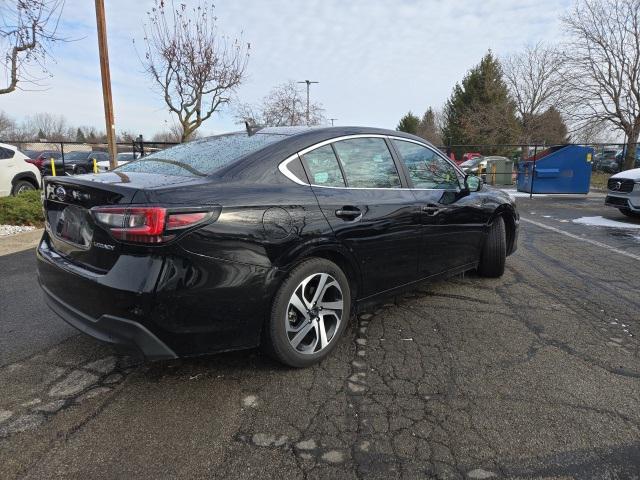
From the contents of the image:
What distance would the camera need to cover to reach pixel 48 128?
218ft

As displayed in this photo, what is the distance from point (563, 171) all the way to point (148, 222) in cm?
1495

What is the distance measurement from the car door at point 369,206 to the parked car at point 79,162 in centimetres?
1638

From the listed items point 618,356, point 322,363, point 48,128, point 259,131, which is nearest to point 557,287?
point 618,356

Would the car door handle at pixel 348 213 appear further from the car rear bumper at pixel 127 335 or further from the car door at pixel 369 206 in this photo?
the car rear bumper at pixel 127 335

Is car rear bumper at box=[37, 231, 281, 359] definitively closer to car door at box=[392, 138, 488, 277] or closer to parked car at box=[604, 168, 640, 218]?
car door at box=[392, 138, 488, 277]

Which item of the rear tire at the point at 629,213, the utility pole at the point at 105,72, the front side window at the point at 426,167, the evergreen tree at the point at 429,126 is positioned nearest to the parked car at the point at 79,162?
the utility pole at the point at 105,72

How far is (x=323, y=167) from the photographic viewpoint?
9.92 ft

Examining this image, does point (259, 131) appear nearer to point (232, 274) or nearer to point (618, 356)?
point (232, 274)

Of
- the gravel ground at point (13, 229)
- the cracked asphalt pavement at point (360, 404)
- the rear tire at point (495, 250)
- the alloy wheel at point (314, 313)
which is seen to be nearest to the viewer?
the cracked asphalt pavement at point (360, 404)

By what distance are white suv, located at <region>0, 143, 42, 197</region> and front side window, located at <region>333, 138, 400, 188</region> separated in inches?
358

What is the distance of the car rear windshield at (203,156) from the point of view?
9.08 feet

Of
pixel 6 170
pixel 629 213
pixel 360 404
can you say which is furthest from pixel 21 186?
pixel 629 213

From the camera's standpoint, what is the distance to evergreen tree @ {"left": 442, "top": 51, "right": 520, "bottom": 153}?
34.8 metres

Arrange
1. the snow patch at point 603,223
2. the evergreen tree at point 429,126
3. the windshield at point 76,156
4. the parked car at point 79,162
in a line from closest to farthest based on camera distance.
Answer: the snow patch at point 603,223
the parked car at point 79,162
the windshield at point 76,156
the evergreen tree at point 429,126
